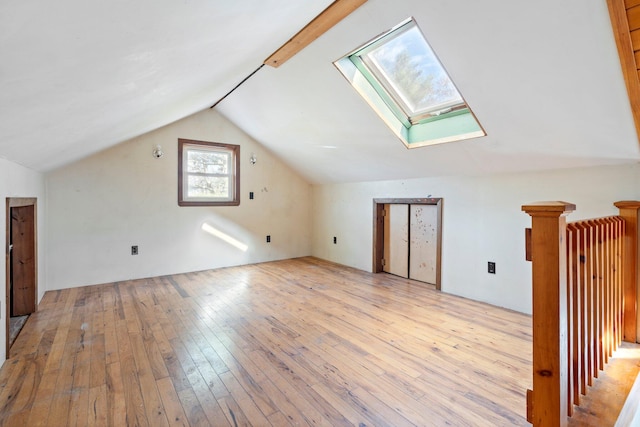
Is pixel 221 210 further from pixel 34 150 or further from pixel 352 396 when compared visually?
pixel 352 396

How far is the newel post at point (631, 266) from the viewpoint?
2.14 metres

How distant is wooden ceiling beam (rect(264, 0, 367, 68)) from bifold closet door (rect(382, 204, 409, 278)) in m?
2.45

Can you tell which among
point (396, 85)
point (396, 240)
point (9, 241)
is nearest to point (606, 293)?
point (396, 85)

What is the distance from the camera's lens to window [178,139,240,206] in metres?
4.32

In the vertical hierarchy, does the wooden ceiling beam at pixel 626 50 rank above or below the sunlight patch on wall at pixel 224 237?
above

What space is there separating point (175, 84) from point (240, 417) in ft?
6.74

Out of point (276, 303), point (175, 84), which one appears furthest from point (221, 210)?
point (175, 84)

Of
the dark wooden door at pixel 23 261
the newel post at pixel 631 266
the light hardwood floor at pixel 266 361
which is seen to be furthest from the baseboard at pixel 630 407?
the dark wooden door at pixel 23 261

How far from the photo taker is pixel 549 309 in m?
1.10

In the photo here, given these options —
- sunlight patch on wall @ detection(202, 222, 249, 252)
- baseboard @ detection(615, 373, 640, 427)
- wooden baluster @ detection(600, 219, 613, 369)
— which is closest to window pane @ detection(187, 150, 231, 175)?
sunlight patch on wall @ detection(202, 222, 249, 252)

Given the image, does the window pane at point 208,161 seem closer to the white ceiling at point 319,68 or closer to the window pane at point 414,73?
the white ceiling at point 319,68

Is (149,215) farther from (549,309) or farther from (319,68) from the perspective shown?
(549,309)

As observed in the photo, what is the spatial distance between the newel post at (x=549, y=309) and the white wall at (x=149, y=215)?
13.8 feet

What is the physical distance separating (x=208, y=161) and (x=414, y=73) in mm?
3198
